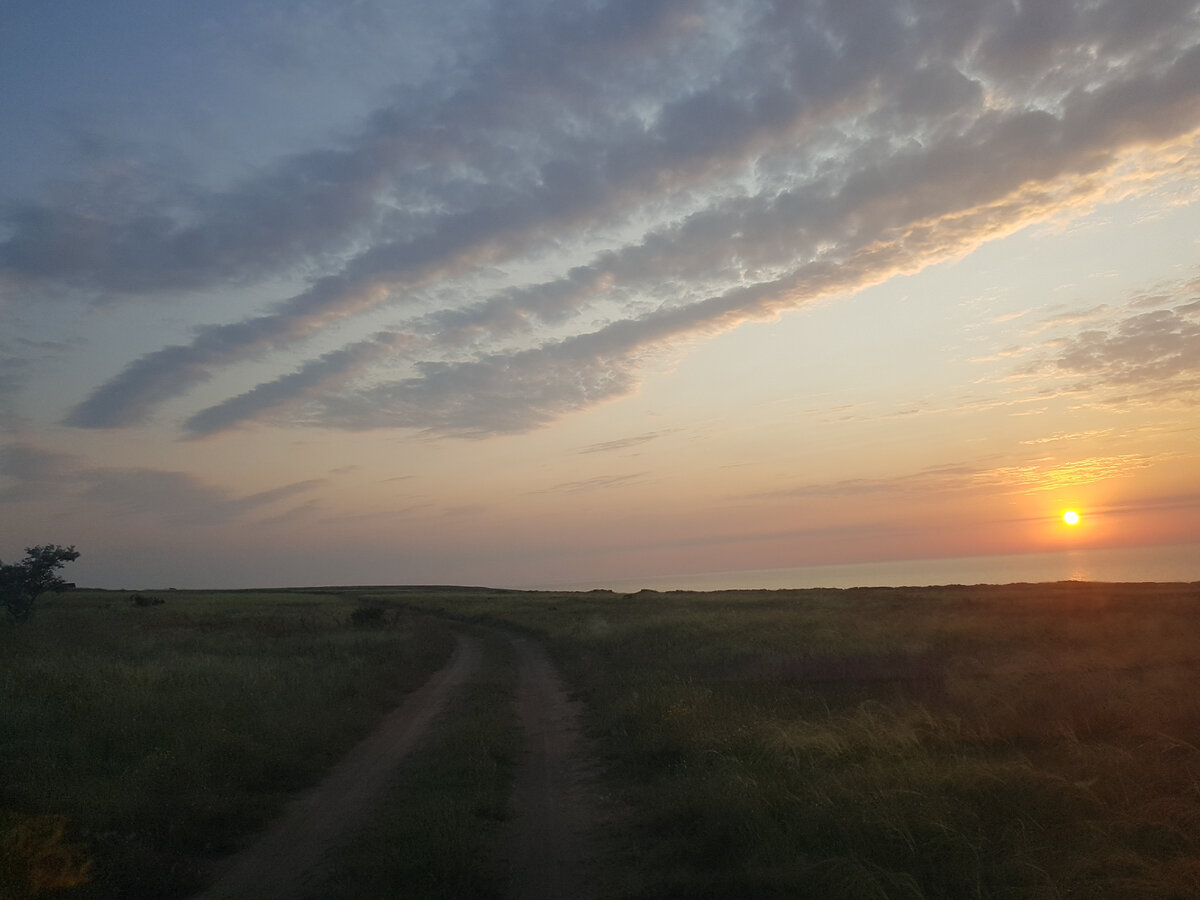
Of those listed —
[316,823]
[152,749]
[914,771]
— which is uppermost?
[914,771]

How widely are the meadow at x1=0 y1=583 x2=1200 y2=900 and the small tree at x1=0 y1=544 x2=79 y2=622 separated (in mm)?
21922

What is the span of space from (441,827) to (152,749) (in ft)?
19.5

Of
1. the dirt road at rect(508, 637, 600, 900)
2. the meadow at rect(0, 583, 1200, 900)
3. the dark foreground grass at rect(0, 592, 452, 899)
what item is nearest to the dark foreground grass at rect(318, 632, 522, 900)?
the meadow at rect(0, 583, 1200, 900)

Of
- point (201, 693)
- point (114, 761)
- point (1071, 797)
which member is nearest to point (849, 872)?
point (1071, 797)

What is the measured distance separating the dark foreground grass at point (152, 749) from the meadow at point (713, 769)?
48 millimetres

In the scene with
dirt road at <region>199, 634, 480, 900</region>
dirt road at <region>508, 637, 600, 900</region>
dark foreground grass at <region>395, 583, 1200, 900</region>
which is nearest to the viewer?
dark foreground grass at <region>395, 583, 1200, 900</region>

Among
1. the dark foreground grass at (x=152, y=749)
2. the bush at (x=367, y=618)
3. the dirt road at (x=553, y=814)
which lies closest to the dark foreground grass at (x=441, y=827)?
the dirt road at (x=553, y=814)

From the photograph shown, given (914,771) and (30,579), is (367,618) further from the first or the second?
(914,771)

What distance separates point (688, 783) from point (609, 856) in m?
Result: 2.05

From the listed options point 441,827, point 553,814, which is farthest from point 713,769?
point 441,827

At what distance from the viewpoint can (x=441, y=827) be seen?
8234mm

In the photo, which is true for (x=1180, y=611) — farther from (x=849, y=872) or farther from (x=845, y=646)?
(x=849, y=872)

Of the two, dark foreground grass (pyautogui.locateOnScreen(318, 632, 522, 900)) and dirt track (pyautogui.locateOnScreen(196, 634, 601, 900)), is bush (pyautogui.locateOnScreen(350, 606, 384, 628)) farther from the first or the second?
dark foreground grass (pyautogui.locateOnScreen(318, 632, 522, 900))

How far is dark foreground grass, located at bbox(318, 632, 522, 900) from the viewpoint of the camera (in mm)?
7000
